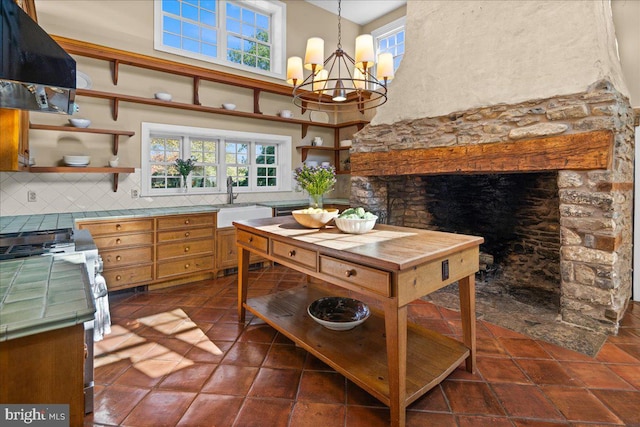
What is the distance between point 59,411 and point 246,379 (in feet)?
3.97

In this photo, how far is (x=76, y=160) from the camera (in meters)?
3.37

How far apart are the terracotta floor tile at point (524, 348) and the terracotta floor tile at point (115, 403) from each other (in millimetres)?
2395

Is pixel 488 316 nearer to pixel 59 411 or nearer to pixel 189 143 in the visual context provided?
pixel 59 411


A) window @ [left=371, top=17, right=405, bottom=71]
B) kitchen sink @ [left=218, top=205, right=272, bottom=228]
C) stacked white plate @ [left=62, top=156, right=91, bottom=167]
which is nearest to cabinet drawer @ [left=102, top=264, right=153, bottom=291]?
kitchen sink @ [left=218, top=205, right=272, bottom=228]

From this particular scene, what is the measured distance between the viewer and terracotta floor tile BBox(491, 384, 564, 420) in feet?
5.40

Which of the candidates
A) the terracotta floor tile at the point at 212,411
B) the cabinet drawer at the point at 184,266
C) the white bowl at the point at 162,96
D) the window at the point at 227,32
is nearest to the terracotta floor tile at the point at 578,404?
the terracotta floor tile at the point at 212,411

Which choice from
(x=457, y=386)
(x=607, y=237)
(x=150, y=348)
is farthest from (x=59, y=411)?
(x=607, y=237)

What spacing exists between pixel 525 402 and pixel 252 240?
1954 mm

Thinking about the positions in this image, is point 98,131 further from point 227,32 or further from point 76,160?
point 227,32

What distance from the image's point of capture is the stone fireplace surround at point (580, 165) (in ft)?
7.87

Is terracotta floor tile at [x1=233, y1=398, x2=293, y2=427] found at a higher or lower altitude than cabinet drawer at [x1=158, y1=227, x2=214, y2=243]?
lower

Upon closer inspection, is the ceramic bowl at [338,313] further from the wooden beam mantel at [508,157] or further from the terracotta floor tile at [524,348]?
the wooden beam mantel at [508,157]

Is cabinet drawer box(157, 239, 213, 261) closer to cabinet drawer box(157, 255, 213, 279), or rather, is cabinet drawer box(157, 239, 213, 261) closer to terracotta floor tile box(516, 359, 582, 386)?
cabinet drawer box(157, 255, 213, 279)

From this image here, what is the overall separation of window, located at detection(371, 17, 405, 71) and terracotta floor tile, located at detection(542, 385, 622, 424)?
4780 mm
